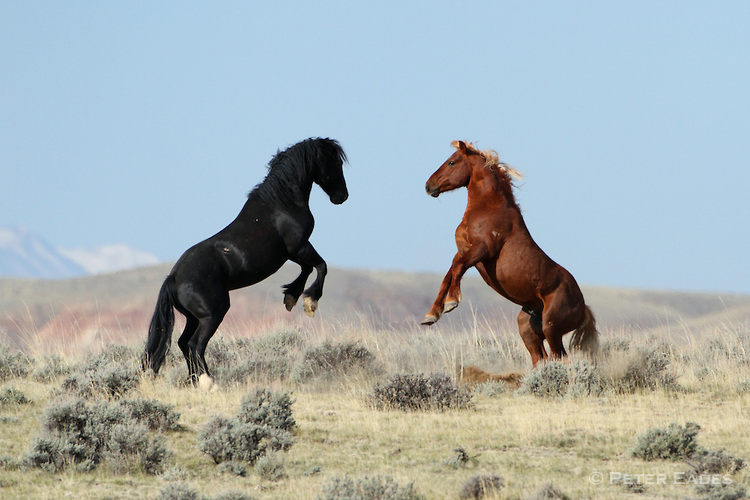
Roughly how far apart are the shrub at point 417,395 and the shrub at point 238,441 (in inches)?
77.4

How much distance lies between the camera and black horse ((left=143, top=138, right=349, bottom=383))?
415 inches

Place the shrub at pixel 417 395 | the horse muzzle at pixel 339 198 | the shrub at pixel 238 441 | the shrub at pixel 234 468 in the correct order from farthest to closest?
the horse muzzle at pixel 339 198 < the shrub at pixel 417 395 < the shrub at pixel 238 441 < the shrub at pixel 234 468

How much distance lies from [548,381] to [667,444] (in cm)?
287

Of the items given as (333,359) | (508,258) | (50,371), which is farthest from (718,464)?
(50,371)

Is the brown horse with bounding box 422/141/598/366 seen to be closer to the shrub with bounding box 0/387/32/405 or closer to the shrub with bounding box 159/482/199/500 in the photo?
the shrub with bounding box 159/482/199/500

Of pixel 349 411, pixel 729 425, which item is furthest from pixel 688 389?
pixel 349 411

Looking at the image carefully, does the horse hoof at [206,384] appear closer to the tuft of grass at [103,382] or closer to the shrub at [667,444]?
the tuft of grass at [103,382]

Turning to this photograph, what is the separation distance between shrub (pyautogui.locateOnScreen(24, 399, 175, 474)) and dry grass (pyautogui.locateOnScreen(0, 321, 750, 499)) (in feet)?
0.36

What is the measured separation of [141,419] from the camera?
328 inches

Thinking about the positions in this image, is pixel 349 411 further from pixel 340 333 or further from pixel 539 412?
pixel 340 333

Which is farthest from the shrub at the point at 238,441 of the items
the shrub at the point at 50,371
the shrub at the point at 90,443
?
the shrub at the point at 50,371

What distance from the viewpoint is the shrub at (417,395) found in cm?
940

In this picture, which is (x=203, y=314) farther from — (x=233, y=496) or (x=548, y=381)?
(x=233, y=496)

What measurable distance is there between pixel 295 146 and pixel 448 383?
3494 mm
